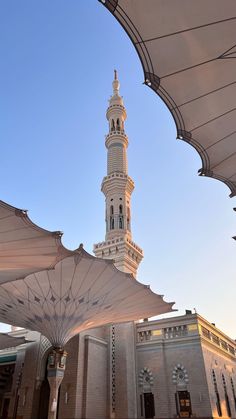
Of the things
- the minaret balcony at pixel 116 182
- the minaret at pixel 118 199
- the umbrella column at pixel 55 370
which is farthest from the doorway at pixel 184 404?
the minaret balcony at pixel 116 182

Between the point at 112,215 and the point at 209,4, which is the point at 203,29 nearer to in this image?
the point at 209,4

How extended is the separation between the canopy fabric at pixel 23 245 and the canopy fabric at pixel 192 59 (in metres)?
4.85

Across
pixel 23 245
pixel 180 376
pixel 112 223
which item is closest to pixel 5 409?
pixel 180 376

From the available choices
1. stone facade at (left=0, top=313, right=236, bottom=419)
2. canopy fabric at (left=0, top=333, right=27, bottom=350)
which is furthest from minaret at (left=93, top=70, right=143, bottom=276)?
canopy fabric at (left=0, top=333, right=27, bottom=350)

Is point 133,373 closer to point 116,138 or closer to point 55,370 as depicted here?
point 55,370

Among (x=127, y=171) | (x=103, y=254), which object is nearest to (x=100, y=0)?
(x=103, y=254)

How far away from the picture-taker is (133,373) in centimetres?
2191

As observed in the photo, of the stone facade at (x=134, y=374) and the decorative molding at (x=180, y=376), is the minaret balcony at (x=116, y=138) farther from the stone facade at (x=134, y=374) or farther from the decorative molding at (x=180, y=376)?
the decorative molding at (x=180, y=376)

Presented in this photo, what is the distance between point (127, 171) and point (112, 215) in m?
4.63

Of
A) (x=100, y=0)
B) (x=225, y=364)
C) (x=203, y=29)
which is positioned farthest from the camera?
(x=225, y=364)

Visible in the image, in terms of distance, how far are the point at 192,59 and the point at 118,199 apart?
21.7m

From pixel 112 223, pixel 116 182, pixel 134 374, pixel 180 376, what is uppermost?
pixel 116 182

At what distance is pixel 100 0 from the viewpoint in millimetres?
5648

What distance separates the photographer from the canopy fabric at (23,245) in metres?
9.53
